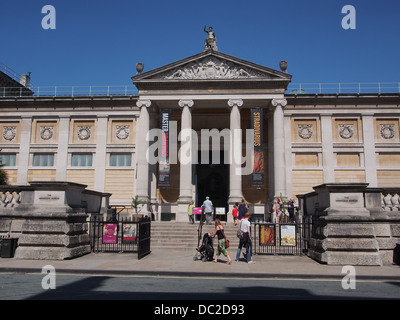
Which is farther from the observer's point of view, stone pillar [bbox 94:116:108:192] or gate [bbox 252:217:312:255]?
stone pillar [bbox 94:116:108:192]

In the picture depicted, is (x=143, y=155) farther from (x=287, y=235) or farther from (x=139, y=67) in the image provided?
(x=287, y=235)

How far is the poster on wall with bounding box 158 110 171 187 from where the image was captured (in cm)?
3147

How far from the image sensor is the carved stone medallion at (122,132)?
36156mm

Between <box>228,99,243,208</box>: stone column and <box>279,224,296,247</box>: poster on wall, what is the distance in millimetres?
13160

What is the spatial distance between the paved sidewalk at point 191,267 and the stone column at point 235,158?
1427cm

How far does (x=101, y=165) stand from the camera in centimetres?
3550

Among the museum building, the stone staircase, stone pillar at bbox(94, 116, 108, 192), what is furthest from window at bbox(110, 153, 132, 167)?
the stone staircase

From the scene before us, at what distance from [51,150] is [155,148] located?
10540 millimetres

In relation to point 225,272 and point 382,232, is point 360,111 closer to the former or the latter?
point 382,232

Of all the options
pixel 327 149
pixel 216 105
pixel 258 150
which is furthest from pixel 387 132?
pixel 216 105

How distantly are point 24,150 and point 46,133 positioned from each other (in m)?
2.54

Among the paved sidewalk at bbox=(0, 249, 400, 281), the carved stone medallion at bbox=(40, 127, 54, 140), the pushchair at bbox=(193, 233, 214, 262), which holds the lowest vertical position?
the paved sidewalk at bbox=(0, 249, 400, 281)

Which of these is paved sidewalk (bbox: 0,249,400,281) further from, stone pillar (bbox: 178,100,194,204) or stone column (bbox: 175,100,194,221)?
stone pillar (bbox: 178,100,194,204)
